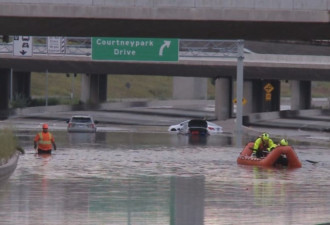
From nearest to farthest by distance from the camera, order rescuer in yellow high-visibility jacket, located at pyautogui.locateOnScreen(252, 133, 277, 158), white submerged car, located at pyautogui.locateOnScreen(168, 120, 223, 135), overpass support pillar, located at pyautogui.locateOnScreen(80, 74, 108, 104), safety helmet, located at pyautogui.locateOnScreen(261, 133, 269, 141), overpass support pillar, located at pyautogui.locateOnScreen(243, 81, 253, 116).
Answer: safety helmet, located at pyautogui.locateOnScreen(261, 133, 269, 141) → rescuer in yellow high-visibility jacket, located at pyautogui.locateOnScreen(252, 133, 277, 158) → white submerged car, located at pyautogui.locateOnScreen(168, 120, 223, 135) → overpass support pillar, located at pyautogui.locateOnScreen(243, 81, 253, 116) → overpass support pillar, located at pyautogui.locateOnScreen(80, 74, 108, 104)

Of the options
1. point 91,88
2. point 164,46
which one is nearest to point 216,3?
point 164,46

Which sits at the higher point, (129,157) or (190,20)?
(190,20)

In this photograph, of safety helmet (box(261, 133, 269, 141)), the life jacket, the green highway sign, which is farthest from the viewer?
the green highway sign

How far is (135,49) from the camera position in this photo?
76.8 meters

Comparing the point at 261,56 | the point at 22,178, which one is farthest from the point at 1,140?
the point at 261,56

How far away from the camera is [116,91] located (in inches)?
7028

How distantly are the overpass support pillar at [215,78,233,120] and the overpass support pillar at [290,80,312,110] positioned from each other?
15614 millimetres

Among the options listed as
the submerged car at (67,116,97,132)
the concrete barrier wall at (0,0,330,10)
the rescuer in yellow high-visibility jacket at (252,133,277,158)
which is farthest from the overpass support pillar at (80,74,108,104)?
the concrete barrier wall at (0,0,330,10)

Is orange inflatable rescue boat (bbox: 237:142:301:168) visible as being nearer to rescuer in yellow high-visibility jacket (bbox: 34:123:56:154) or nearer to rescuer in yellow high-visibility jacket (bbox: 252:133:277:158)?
rescuer in yellow high-visibility jacket (bbox: 252:133:277:158)

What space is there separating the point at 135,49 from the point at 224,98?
1861 centimetres

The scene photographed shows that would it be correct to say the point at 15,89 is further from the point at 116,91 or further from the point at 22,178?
the point at 22,178

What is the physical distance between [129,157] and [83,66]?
167 feet

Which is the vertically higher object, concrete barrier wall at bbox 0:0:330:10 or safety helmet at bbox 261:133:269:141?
concrete barrier wall at bbox 0:0:330:10

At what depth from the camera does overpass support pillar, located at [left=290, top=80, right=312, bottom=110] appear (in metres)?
108
